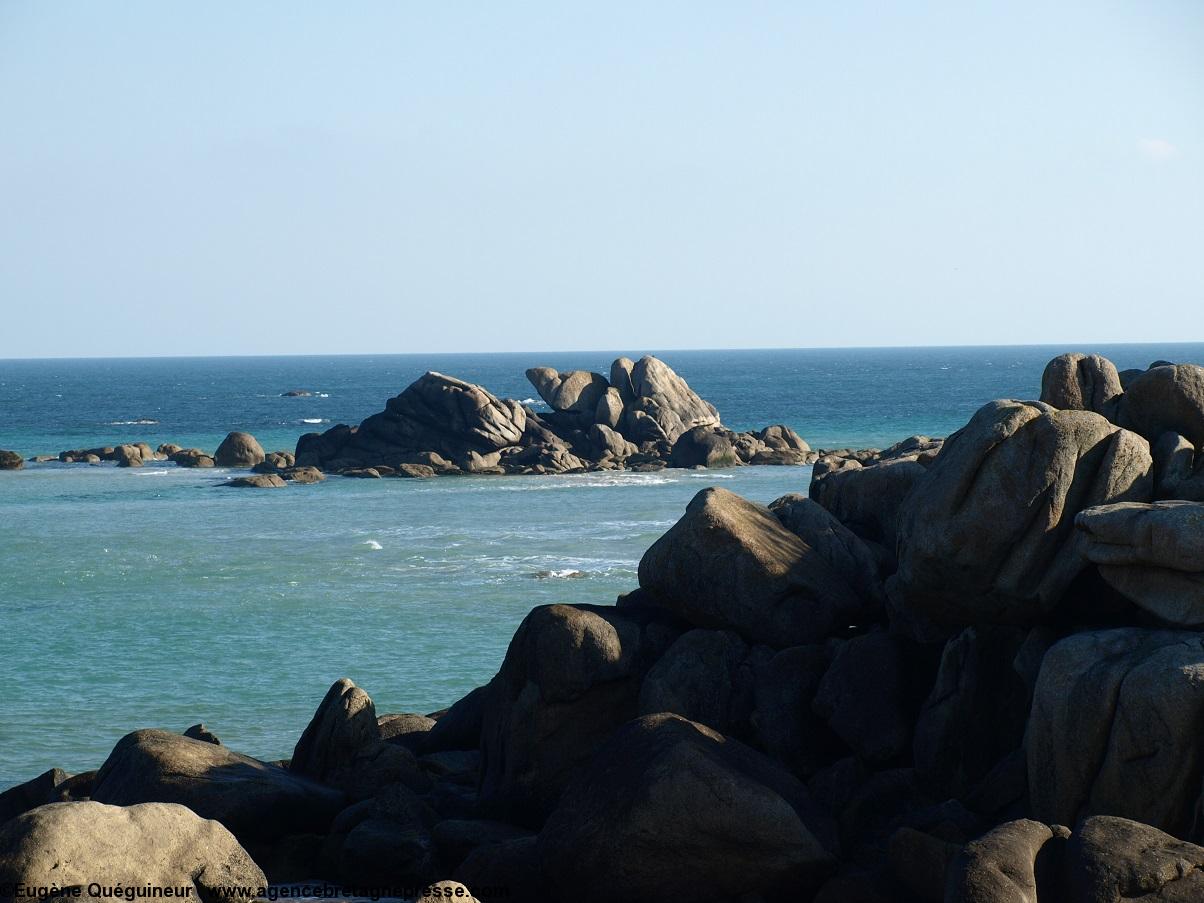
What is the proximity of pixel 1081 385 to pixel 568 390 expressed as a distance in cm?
5813

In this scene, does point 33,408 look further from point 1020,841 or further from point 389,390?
point 1020,841

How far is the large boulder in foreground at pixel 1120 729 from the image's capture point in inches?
462

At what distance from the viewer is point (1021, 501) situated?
14.2 m

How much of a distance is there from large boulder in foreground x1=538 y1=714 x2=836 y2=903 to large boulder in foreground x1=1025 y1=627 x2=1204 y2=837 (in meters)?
2.19

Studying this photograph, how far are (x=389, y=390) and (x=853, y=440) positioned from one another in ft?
305

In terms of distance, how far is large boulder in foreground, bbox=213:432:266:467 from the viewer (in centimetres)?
7162

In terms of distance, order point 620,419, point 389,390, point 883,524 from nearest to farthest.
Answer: point 883,524, point 620,419, point 389,390

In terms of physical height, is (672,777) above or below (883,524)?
below

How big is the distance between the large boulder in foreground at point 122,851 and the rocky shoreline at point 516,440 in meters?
51.4

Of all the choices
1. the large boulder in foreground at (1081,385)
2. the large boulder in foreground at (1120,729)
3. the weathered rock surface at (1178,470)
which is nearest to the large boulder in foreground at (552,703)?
the large boulder in foreground at (1120,729)

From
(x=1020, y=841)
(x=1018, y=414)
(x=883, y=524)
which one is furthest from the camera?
(x=883, y=524)

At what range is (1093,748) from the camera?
1220 centimetres

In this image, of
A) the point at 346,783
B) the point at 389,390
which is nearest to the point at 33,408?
the point at 389,390

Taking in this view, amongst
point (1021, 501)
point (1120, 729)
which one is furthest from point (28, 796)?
point (1120, 729)
